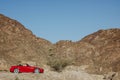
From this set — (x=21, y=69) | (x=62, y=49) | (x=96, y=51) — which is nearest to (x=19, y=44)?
(x=62, y=49)

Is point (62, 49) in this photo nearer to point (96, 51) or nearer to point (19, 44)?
point (96, 51)

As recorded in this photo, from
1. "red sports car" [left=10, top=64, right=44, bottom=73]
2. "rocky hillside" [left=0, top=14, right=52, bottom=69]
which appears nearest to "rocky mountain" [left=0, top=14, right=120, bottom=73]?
"rocky hillside" [left=0, top=14, right=52, bottom=69]

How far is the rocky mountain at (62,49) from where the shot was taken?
7444cm

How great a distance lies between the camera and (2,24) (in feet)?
275

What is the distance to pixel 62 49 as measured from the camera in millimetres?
91438

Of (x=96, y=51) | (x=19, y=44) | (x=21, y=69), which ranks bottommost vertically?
(x=21, y=69)

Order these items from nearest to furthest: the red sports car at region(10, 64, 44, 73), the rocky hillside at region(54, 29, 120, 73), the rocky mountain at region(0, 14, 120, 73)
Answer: the red sports car at region(10, 64, 44, 73)
the rocky mountain at region(0, 14, 120, 73)
the rocky hillside at region(54, 29, 120, 73)

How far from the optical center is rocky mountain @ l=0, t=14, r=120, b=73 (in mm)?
74438

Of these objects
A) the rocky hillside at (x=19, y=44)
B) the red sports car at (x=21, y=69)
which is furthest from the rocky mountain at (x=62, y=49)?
the red sports car at (x=21, y=69)

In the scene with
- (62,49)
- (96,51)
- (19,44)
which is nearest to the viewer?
(19,44)

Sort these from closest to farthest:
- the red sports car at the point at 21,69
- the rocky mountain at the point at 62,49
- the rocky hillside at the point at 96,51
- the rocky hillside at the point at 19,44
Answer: the red sports car at the point at 21,69 → the rocky hillside at the point at 19,44 → the rocky mountain at the point at 62,49 → the rocky hillside at the point at 96,51

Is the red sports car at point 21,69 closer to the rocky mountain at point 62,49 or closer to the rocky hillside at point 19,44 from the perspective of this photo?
the rocky hillside at point 19,44

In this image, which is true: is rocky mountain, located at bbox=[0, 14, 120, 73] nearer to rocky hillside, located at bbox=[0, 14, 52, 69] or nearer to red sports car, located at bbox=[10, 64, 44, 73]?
rocky hillside, located at bbox=[0, 14, 52, 69]

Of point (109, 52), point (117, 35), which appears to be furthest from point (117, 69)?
point (117, 35)
